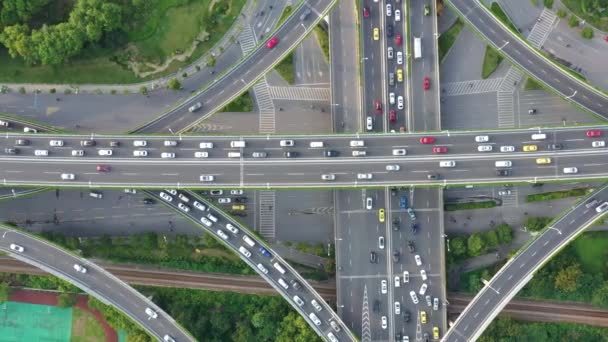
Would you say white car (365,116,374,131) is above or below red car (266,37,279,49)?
below

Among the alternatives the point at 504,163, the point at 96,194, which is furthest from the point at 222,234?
the point at 504,163

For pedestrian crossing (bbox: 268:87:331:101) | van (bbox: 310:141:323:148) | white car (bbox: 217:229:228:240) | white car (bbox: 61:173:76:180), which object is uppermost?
pedestrian crossing (bbox: 268:87:331:101)

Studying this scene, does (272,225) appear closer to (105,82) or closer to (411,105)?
(411,105)

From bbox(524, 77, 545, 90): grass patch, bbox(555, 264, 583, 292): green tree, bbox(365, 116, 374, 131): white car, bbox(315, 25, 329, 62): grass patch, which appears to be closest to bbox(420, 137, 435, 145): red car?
bbox(365, 116, 374, 131): white car

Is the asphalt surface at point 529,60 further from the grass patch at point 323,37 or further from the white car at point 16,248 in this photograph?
the white car at point 16,248

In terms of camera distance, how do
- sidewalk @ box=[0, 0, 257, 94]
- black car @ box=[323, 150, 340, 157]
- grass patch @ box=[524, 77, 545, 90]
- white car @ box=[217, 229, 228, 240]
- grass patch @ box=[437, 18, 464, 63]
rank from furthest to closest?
→ sidewalk @ box=[0, 0, 257, 94]
grass patch @ box=[437, 18, 464, 63]
grass patch @ box=[524, 77, 545, 90]
white car @ box=[217, 229, 228, 240]
black car @ box=[323, 150, 340, 157]

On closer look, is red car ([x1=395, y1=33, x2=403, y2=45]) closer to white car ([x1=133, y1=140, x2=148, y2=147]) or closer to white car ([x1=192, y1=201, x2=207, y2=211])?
white car ([x1=192, y1=201, x2=207, y2=211])

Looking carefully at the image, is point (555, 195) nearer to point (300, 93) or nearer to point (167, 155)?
point (300, 93)

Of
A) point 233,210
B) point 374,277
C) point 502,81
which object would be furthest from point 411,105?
point 233,210
